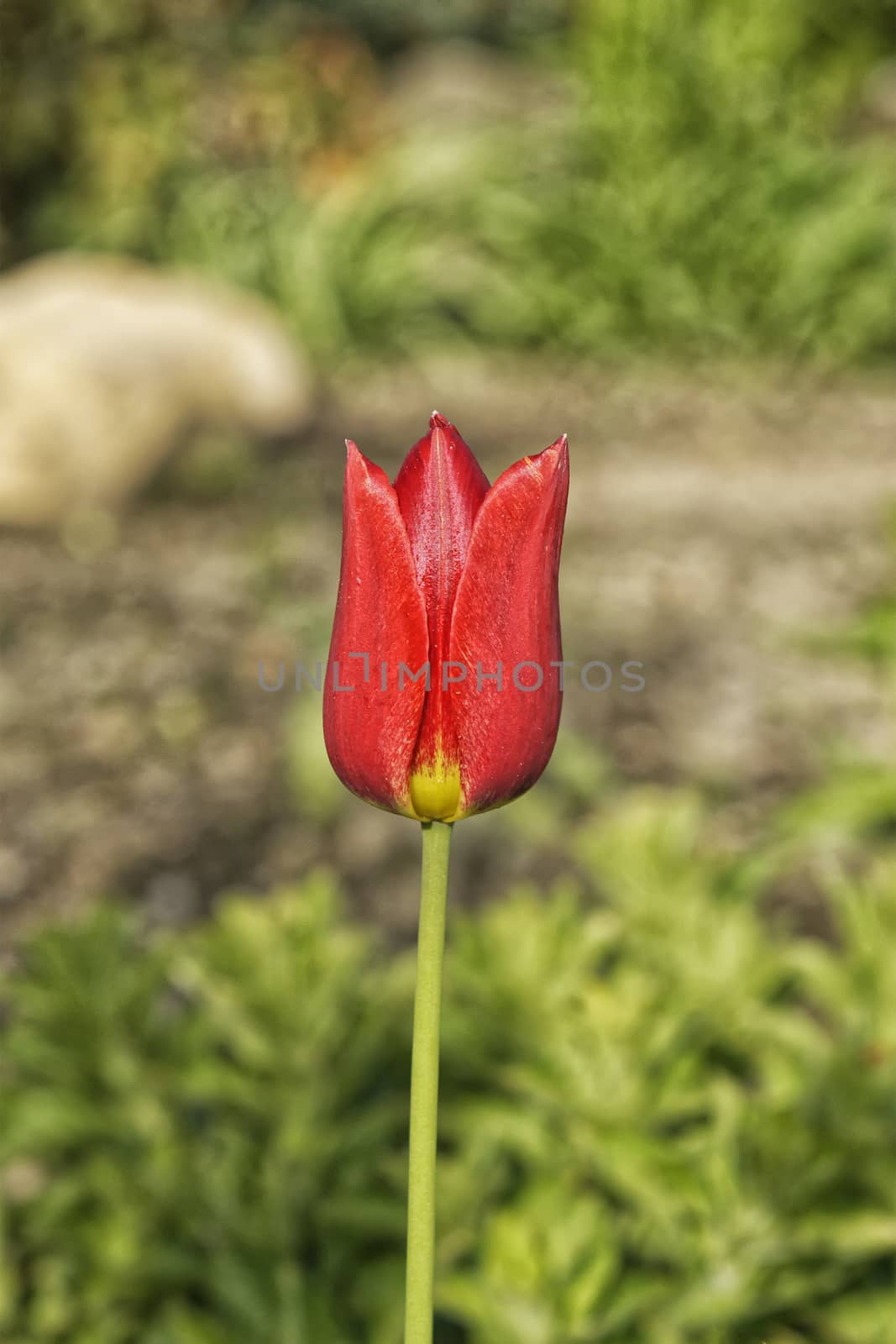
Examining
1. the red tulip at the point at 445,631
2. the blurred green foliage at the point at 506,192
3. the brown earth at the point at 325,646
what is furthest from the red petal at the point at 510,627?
the blurred green foliage at the point at 506,192

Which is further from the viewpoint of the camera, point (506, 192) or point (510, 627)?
point (506, 192)

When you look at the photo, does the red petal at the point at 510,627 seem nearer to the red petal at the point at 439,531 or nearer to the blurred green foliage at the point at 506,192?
the red petal at the point at 439,531

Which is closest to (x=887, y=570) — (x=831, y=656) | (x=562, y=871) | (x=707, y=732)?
(x=831, y=656)

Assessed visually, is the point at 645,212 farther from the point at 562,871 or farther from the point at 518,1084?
the point at 518,1084

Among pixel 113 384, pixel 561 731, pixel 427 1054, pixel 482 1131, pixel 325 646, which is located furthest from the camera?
pixel 113 384

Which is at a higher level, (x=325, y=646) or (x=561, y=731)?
(x=325, y=646)

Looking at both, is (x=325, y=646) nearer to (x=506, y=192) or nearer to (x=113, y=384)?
(x=113, y=384)

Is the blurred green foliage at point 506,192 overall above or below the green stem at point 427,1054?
above

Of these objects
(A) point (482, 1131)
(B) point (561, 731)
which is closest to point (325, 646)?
(B) point (561, 731)

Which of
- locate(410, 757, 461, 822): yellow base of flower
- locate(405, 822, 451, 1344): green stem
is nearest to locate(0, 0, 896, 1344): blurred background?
locate(405, 822, 451, 1344): green stem
